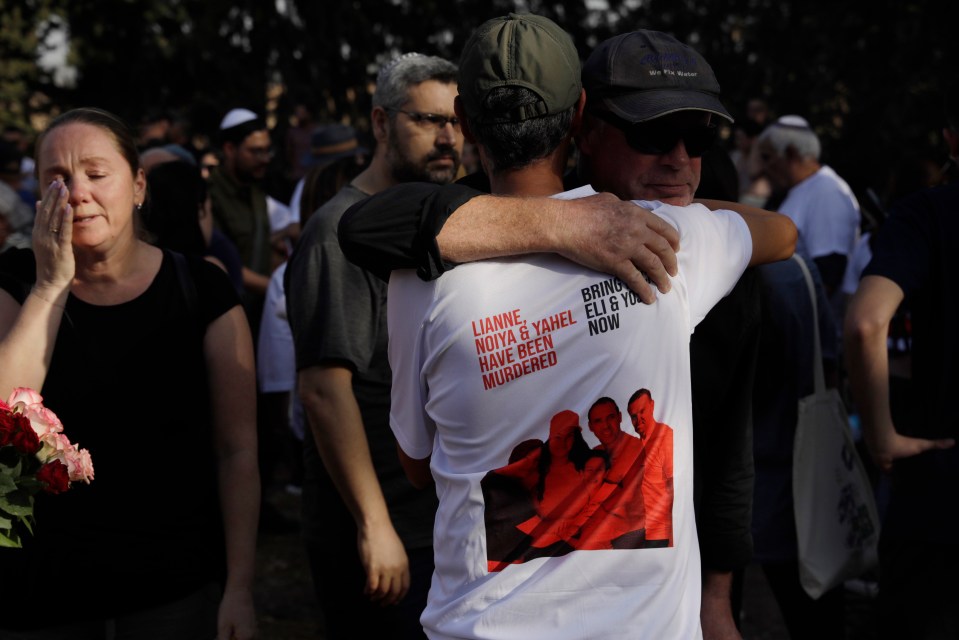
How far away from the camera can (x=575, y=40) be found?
50.2 ft

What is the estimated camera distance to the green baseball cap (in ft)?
6.86

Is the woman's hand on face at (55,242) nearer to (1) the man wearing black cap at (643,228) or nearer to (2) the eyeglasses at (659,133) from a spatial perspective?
(1) the man wearing black cap at (643,228)

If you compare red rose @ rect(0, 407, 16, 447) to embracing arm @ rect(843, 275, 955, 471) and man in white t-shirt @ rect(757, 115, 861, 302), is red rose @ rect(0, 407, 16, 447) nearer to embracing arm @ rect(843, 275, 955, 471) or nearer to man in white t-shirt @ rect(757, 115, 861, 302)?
embracing arm @ rect(843, 275, 955, 471)

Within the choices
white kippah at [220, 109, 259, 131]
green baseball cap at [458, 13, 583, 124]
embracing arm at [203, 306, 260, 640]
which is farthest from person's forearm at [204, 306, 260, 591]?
white kippah at [220, 109, 259, 131]

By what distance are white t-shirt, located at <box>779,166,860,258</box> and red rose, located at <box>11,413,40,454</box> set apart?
19.9ft

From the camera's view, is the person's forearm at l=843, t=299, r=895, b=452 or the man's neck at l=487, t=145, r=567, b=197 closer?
the man's neck at l=487, t=145, r=567, b=197

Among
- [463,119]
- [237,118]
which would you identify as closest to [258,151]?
[237,118]

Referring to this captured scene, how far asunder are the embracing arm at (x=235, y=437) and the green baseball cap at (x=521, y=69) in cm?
124

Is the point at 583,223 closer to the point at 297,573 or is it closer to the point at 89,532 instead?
the point at 89,532

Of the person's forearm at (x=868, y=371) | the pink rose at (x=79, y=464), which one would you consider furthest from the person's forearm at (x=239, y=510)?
the person's forearm at (x=868, y=371)

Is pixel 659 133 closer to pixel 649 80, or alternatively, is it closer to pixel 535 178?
pixel 649 80

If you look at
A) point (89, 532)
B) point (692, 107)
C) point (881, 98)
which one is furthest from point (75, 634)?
point (881, 98)

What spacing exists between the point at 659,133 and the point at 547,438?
627 millimetres

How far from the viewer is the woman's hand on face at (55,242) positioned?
2803 mm
